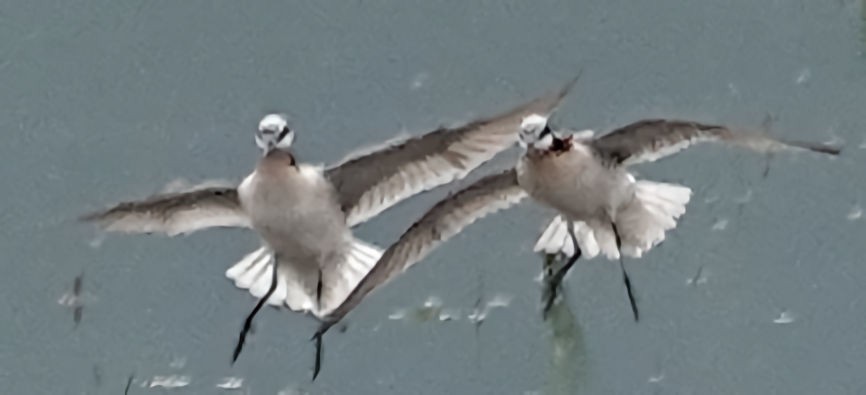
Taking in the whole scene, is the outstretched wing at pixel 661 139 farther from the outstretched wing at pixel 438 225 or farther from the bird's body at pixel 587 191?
the outstretched wing at pixel 438 225

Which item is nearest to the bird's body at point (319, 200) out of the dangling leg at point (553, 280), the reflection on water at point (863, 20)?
the dangling leg at point (553, 280)

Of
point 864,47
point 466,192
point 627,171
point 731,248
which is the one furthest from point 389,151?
point 864,47

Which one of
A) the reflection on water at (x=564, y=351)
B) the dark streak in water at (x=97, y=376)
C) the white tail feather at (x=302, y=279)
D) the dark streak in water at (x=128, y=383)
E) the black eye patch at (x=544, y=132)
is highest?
the black eye patch at (x=544, y=132)

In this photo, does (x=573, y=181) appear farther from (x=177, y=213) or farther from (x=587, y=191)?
(x=177, y=213)

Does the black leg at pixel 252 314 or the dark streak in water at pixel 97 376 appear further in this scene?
the dark streak in water at pixel 97 376

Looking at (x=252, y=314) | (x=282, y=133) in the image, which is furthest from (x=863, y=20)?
(x=282, y=133)

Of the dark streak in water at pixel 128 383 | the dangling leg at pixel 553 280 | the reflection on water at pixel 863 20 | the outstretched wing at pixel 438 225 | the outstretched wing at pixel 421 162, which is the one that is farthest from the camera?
the reflection on water at pixel 863 20

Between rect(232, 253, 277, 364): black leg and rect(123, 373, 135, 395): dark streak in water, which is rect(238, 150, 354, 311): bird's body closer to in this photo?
rect(232, 253, 277, 364): black leg

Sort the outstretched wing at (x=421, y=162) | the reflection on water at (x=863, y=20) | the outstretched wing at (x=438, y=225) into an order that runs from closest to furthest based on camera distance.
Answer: the outstretched wing at (x=438, y=225), the outstretched wing at (x=421, y=162), the reflection on water at (x=863, y=20)
